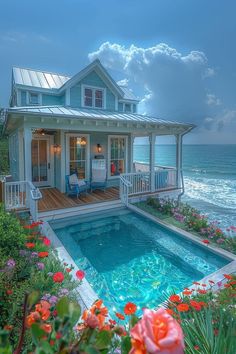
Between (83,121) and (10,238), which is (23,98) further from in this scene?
(10,238)

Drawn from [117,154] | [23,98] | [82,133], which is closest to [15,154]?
[23,98]

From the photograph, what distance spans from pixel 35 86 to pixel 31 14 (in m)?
4.69

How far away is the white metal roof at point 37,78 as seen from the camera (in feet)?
37.3

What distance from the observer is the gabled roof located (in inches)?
423

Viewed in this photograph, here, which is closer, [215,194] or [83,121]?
[83,121]

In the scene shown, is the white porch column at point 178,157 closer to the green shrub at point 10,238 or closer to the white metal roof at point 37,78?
the white metal roof at point 37,78

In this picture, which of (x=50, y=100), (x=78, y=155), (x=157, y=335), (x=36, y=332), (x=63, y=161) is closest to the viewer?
(x=157, y=335)

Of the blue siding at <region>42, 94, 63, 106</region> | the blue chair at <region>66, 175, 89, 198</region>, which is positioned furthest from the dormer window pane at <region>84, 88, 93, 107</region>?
the blue chair at <region>66, 175, 89, 198</region>

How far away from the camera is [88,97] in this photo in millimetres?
11250

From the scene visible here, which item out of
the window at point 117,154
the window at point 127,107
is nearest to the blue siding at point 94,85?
the window at point 117,154

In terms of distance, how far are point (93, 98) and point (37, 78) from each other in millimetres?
3771

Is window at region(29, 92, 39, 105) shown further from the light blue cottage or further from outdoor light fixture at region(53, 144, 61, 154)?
outdoor light fixture at region(53, 144, 61, 154)


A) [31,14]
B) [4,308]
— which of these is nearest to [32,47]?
[31,14]

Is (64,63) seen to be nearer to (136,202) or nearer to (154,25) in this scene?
(154,25)
